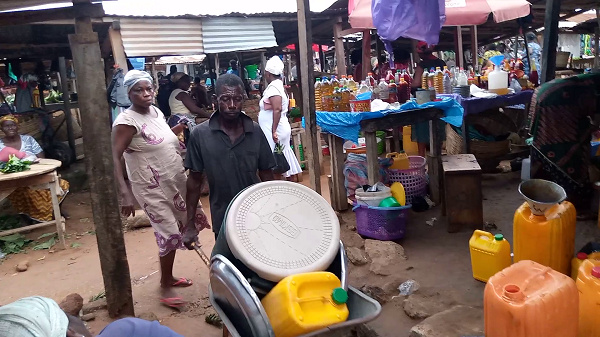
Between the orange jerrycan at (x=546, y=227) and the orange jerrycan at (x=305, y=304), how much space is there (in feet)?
5.12

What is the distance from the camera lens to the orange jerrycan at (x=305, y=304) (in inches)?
70.1

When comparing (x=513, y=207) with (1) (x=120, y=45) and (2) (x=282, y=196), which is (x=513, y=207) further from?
(1) (x=120, y=45)

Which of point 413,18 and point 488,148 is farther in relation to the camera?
point 488,148

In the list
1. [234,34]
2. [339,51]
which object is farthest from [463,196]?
[234,34]

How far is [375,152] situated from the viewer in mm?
4605

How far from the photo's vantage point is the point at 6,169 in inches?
216

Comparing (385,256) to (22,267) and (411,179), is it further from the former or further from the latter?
(22,267)

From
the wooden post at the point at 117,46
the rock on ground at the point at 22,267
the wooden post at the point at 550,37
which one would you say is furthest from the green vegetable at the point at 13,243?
the wooden post at the point at 550,37

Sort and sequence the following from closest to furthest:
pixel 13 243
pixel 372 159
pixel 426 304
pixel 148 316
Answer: pixel 426 304, pixel 148 316, pixel 372 159, pixel 13 243

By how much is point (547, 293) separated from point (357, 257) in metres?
2.08

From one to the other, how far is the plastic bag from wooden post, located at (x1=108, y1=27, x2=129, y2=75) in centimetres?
379

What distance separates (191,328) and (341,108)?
99.9 inches

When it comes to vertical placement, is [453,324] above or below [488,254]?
below

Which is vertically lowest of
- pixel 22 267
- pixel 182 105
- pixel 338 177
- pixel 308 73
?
pixel 22 267
